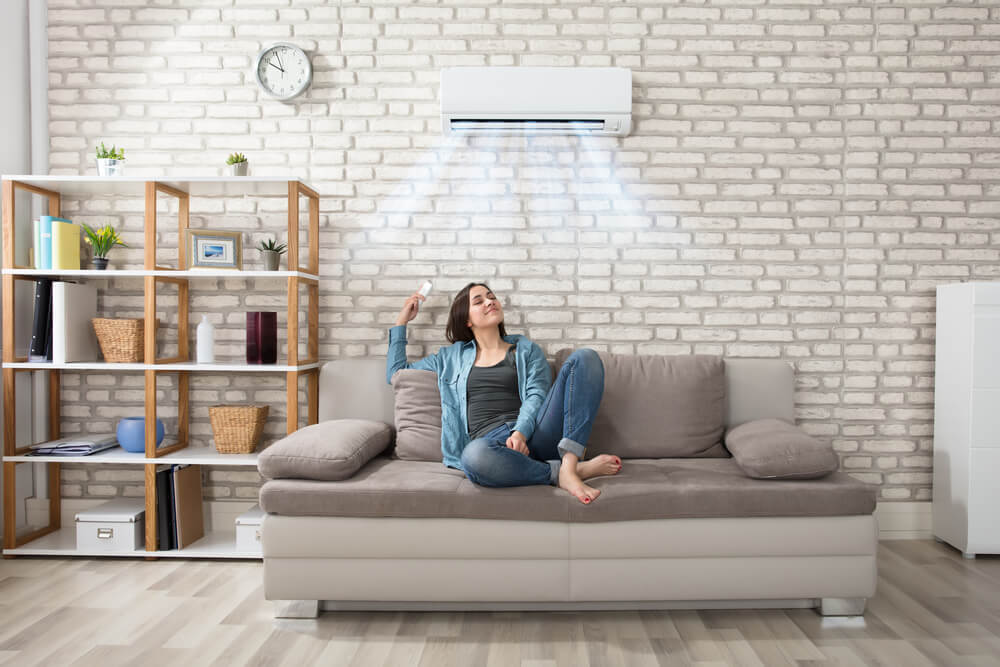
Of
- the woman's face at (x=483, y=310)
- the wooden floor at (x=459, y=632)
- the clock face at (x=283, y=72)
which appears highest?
the clock face at (x=283, y=72)

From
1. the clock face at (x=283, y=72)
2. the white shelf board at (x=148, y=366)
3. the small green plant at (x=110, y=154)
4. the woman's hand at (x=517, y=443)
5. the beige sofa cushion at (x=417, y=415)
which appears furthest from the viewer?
the clock face at (x=283, y=72)

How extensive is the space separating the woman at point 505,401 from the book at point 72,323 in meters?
1.36

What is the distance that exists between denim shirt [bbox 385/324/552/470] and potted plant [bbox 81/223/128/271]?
1402 mm

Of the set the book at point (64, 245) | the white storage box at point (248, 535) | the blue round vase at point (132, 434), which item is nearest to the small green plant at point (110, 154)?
the book at point (64, 245)

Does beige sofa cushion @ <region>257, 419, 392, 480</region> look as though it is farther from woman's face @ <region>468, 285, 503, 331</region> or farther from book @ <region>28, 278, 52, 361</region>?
book @ <region>28, 278, 52, 361</region>

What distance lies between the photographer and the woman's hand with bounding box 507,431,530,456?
8.29ft

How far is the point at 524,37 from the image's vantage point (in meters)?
3.26

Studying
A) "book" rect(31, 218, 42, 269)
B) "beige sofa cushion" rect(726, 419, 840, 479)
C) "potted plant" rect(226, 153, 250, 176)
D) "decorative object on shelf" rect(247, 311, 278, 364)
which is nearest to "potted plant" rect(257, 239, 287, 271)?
"decorative object on shelf" rect(247, 311, 278, 364)

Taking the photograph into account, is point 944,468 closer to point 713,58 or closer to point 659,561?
point 659,561

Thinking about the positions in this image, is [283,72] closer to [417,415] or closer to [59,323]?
[59,323]

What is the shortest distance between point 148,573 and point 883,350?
335 centimetres

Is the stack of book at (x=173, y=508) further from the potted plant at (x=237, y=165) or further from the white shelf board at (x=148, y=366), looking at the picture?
the potted plant at (x=237, y=165)

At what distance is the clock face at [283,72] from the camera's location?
3.25 metres

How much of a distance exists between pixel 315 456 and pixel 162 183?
1505mm
